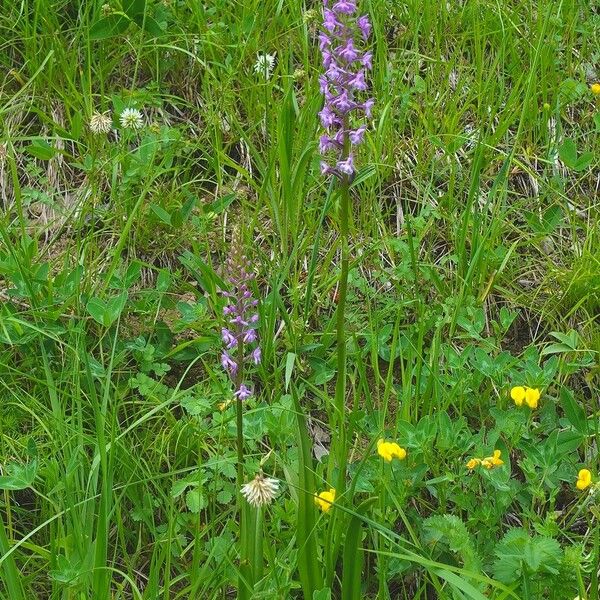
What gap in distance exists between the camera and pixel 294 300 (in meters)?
2.92

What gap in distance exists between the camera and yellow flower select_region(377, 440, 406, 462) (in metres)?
2.27

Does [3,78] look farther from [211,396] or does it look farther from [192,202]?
[211,396]

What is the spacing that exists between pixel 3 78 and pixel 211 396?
6.01 feet

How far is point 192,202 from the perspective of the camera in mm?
3139

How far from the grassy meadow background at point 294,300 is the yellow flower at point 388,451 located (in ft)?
0.11

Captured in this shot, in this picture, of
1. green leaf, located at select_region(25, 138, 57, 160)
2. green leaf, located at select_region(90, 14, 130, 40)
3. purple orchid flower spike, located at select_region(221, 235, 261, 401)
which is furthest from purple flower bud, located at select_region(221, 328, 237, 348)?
green leaf, located at select_region(90, 14, 130, 40)

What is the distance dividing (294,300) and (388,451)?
797 millimetres

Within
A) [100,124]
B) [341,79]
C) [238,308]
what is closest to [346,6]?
[341,79]

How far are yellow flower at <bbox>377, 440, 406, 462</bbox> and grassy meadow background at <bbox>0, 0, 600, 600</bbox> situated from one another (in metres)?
0.03

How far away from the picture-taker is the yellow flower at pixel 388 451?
2.27m

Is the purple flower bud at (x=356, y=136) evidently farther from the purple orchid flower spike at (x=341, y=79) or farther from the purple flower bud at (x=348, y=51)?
the purple flower bud at (x=348, y=51)

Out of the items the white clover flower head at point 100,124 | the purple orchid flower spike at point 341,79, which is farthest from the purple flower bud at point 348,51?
the white clover flower head at point 100,124

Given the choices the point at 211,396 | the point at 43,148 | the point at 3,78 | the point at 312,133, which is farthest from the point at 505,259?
the point at 3,78

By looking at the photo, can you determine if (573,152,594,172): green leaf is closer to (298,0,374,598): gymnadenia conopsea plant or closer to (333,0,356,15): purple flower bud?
(298,0,374,598): gymnadenia conopsea plant
